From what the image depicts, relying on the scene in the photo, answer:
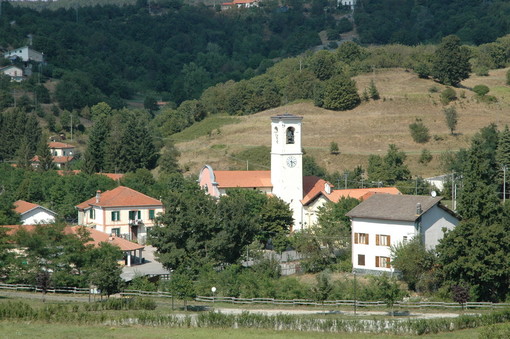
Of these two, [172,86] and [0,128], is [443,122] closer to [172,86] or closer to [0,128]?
[0,128]

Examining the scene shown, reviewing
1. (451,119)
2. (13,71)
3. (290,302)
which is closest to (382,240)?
(290,302)

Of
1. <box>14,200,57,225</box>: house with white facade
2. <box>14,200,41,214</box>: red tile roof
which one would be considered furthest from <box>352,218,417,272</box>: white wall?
<box>14,200,41,214</box>: red tile roof

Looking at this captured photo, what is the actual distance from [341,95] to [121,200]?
4452 cm

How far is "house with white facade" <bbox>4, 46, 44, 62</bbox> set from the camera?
152 m

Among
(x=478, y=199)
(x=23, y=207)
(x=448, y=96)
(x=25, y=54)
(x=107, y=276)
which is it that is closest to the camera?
(x=107, y=276)

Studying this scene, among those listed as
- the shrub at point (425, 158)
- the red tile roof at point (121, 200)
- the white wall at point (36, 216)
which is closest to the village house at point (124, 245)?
the red tile roof at point (121, 200)

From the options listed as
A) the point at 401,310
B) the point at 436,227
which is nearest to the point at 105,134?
the point at 436,227

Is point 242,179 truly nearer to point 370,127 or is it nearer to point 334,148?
point 334,148

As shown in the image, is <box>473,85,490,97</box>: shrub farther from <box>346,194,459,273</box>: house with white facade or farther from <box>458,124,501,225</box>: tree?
<box>458,124,501,225</box>: tree

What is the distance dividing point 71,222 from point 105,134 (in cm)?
2725

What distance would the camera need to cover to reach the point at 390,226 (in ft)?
181

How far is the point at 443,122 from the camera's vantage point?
102 metres

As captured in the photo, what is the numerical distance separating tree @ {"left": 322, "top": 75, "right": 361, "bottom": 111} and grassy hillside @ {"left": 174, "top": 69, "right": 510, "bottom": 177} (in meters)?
0.93

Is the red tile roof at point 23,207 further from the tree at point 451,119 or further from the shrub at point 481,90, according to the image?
the shrub at point 481,90
